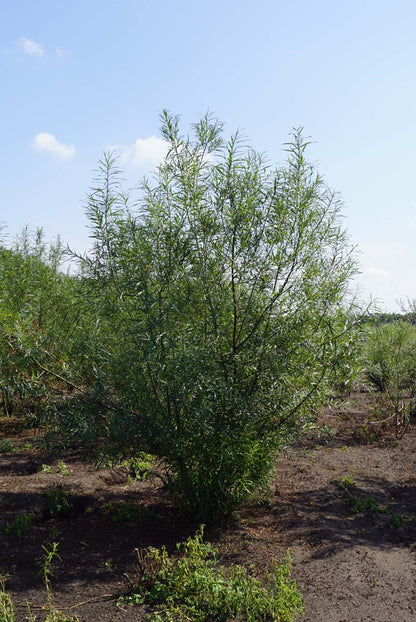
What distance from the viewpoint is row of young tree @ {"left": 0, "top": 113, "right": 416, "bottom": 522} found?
14.5ft

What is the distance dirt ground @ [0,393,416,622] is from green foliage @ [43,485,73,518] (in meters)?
0.06

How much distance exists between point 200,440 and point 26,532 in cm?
199

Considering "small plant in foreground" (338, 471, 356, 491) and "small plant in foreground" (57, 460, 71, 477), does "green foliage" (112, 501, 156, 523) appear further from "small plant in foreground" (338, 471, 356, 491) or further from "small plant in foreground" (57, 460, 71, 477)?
"small plant in foreground" (338, 471, 356, 491)

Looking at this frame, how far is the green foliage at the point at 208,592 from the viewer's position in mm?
3467

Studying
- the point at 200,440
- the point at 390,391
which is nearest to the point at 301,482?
the point at 200,440

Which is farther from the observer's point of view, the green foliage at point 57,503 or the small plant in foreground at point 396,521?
the green foliage at point 57,503

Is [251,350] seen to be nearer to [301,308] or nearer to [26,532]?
[301,308]

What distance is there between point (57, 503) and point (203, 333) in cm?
256

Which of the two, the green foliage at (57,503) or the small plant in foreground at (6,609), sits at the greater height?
the green foliage at (57,503)

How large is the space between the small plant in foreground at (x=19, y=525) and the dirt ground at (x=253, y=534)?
0.15 ft

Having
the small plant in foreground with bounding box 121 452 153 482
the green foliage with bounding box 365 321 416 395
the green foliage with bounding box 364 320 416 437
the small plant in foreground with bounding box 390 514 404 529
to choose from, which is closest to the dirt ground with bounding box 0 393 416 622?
the small plant in foreground with bounding box 390 514 404 529

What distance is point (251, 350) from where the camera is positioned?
15.1 feet

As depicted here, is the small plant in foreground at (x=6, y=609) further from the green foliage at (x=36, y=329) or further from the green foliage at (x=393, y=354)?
the green foliage at (x=393, y=354)

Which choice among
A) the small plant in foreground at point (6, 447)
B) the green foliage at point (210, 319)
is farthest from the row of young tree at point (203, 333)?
the small plant in foreground at point (6, 447)
